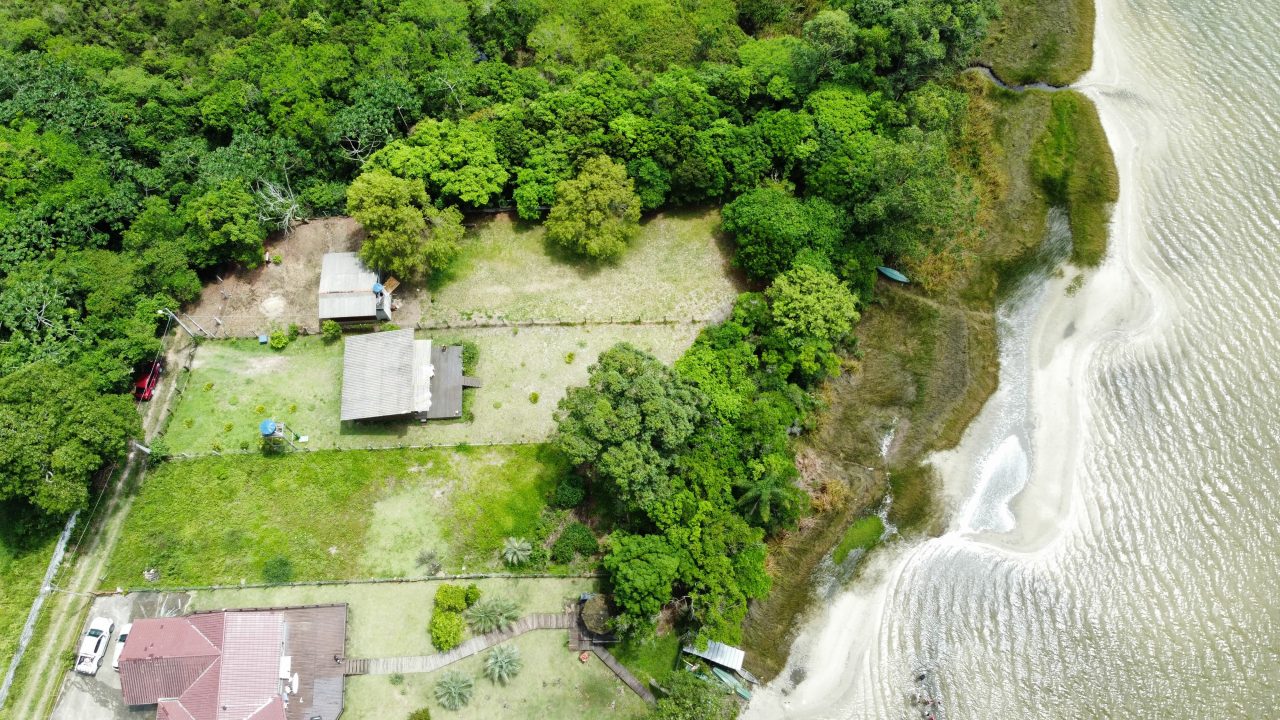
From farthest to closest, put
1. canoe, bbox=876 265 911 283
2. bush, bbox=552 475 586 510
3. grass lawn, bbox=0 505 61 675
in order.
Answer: canoe, bbox=876 265 911 283 → bush, bbox=552 475 586 510 → grass lawn, bbox=0 505 61 675

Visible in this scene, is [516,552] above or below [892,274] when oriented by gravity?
below

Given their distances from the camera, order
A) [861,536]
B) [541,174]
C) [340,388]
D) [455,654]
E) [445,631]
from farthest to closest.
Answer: [541,174] → [340,388] → [861,536] → [455,654] → [445,631]

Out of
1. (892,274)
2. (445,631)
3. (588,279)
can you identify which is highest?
(892,274)

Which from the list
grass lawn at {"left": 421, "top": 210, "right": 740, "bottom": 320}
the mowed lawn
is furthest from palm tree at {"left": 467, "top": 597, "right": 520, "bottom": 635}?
grass lawn at {"left": 421, "top": 210, "right": 740, "bottom": 320}

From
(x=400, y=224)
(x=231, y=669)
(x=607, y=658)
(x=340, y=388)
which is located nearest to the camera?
(x=231, y=669)

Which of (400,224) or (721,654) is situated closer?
(721,654)

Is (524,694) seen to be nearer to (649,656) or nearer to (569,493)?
(649,656)

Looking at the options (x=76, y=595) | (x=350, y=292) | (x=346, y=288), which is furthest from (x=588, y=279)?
(x=76, y=595)

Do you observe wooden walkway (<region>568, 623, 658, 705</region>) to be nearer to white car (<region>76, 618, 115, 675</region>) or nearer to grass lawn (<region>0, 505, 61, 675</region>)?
white car (<region>76, 618, 115, 675</region>)
